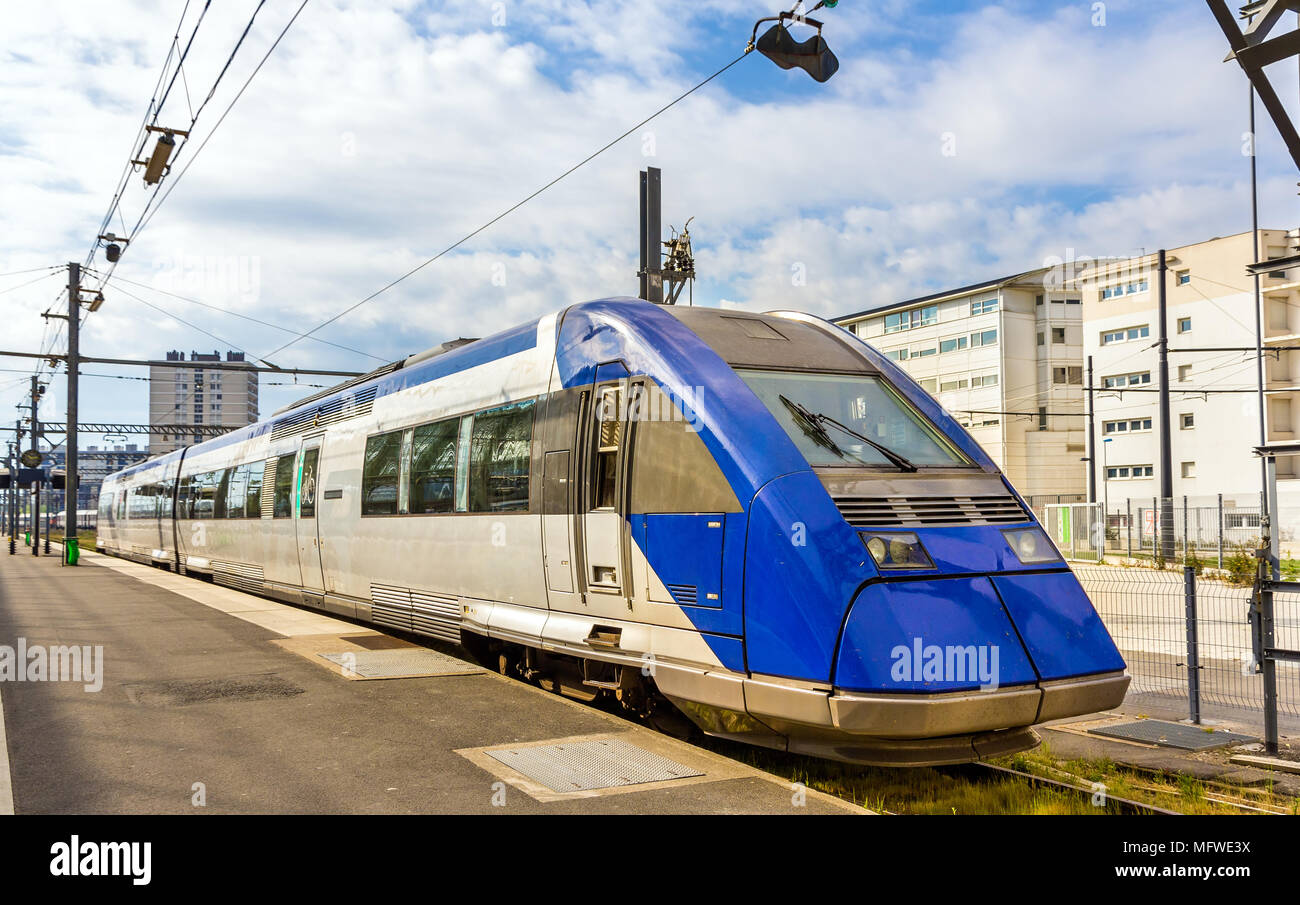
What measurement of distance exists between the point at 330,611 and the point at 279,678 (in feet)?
15.5

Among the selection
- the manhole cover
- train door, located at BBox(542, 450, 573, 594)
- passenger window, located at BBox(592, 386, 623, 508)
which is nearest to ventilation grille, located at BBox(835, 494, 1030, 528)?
passenger window, located at BBox(592, 386, 623, 508)

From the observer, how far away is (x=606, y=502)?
7.73 meters

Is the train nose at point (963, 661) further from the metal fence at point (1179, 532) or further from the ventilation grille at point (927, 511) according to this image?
the metal fence at point (1179, 532)

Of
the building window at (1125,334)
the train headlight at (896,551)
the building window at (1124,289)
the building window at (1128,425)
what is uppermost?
the building window at (1124,289)

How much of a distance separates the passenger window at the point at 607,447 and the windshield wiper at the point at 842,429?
1.34 metres

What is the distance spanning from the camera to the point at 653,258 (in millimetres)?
13070

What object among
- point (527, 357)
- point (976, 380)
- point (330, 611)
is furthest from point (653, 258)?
point (976, 380)

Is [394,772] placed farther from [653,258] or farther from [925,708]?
[653,258]

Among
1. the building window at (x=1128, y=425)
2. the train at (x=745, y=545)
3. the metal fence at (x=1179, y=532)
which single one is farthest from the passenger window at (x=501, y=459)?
the building window at (x=1128, y=425)

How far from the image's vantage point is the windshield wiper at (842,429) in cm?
683

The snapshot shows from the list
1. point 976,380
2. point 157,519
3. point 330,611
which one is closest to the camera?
point 330,611

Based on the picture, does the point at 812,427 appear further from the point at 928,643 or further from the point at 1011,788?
the point at 1011,788

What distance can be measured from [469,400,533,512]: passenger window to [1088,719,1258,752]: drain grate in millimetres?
5234

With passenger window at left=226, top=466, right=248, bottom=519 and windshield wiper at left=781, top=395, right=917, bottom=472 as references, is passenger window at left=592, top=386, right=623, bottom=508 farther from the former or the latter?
passenger window at left=226, top=466, right=248, bottom=519
